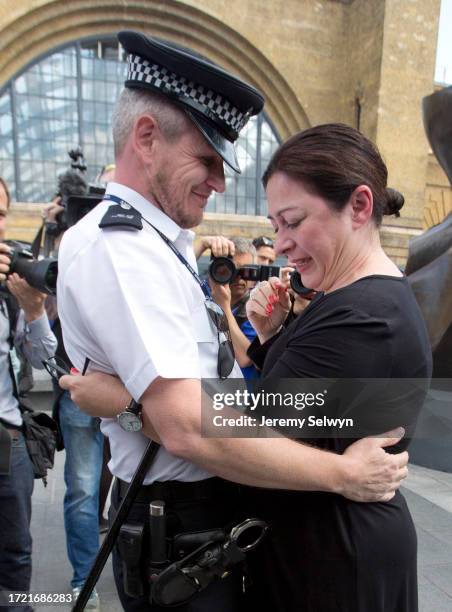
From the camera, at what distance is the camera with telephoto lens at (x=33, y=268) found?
1.62 meters

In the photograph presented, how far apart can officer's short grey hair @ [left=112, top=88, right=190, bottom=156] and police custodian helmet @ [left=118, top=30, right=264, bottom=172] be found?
1cm

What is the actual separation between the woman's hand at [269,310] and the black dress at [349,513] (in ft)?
3.03

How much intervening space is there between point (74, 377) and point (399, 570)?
2.91ft

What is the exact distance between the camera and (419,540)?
2.83 meters

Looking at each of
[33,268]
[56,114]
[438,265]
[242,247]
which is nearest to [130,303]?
[33,268]

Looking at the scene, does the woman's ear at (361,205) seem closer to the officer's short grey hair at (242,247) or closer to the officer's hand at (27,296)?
the officer's hand at (27,296)

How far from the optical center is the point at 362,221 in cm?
112

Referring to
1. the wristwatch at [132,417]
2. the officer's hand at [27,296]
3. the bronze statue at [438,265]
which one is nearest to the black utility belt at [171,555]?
the wristwatch at [132,417]

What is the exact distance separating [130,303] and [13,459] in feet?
4.66

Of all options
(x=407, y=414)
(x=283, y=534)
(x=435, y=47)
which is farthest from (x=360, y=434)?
(x=435, y=47)

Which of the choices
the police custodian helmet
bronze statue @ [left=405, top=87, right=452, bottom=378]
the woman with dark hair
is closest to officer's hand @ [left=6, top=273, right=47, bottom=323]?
the police custodian helmet

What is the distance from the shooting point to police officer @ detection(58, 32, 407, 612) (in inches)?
35.3

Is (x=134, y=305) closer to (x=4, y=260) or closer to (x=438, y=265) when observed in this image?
(x=4, y=260)

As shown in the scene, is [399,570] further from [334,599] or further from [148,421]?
[148,421]
